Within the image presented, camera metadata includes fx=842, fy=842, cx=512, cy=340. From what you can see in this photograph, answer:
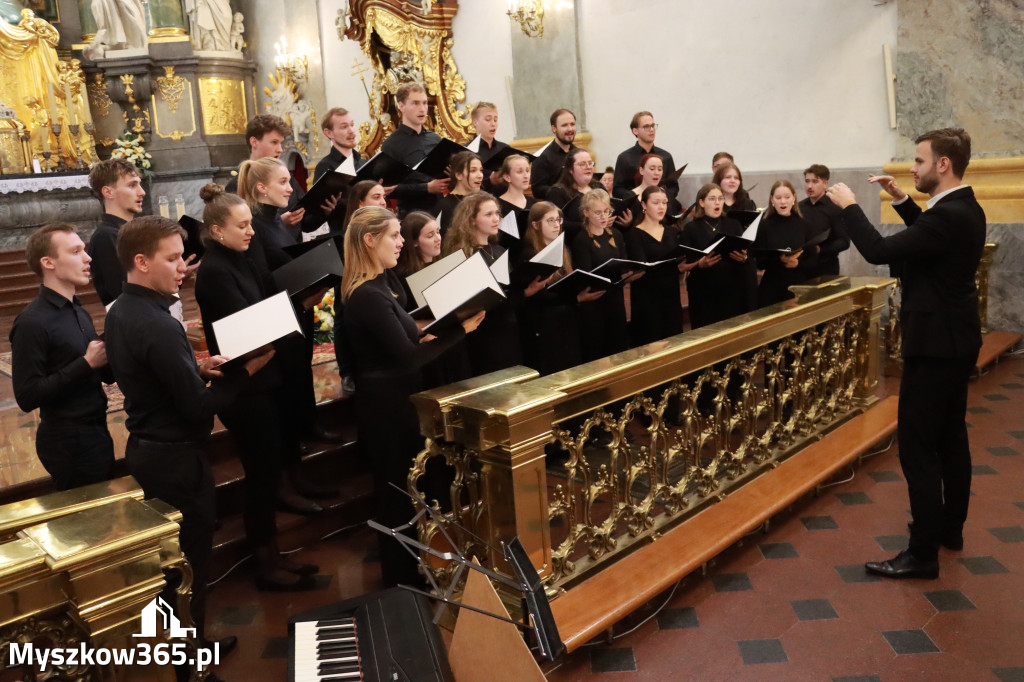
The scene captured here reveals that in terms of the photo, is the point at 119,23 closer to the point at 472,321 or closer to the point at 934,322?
the point at 472,321

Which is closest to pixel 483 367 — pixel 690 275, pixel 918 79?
pixel 690 275

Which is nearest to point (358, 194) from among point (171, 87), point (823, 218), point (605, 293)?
point (605, 293)

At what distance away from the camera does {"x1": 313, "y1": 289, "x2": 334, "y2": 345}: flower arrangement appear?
6348 mm

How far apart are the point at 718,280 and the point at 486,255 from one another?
2.16 meters

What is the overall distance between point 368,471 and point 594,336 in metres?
1.57

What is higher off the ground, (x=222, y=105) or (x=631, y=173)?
(x=222, y=105)

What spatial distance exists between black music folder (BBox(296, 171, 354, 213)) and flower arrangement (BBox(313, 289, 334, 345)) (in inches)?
74.6

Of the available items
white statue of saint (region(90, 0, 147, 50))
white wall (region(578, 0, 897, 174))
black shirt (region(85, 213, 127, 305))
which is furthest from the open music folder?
white statue of saint (region(90, 0, 147, 50))

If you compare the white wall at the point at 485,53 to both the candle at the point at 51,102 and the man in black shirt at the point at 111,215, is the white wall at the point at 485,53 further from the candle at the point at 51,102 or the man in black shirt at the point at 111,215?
the man in black shirt at the point at 111,215

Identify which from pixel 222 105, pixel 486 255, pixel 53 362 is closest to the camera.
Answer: pixel 53 362

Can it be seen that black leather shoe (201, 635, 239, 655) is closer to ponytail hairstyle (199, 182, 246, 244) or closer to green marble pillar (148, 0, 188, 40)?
ponytail hairstyle (199, 182, 246, 244)

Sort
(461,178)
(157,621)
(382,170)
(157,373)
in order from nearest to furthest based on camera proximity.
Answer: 1. (157,621)
2. (157,373)
3. (382,170)
4. (461,178)

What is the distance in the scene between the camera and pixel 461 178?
4871 millimetres

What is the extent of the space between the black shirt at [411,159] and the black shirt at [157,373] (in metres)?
2.65
